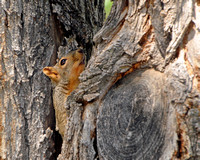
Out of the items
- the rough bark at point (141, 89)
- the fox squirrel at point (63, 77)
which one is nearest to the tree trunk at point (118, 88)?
the rough bark at point (141, 89)

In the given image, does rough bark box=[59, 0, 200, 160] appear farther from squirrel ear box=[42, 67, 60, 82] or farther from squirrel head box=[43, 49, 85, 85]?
squirrel head box=[43, 49, 85, 85]

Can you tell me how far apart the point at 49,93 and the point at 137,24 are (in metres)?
0.82

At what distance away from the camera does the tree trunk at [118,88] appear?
125cm

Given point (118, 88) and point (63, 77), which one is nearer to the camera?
point (118, 88)

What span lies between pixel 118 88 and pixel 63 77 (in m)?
1.05

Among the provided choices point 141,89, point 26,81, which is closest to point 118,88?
point 141,89

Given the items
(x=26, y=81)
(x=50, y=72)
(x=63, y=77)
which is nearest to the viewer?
(x=26, y=81)

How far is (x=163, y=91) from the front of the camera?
1312 millimetres

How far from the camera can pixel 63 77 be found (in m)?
2.37

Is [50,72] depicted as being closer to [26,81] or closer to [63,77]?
[26,81]

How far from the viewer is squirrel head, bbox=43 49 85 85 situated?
2155 millimetres

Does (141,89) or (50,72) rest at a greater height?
(50,72)

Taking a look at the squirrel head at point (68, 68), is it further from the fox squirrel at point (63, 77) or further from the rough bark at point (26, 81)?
the rough bark at point (26, 81)

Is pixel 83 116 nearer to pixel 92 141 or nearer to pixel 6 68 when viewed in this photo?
pixel 92 141
